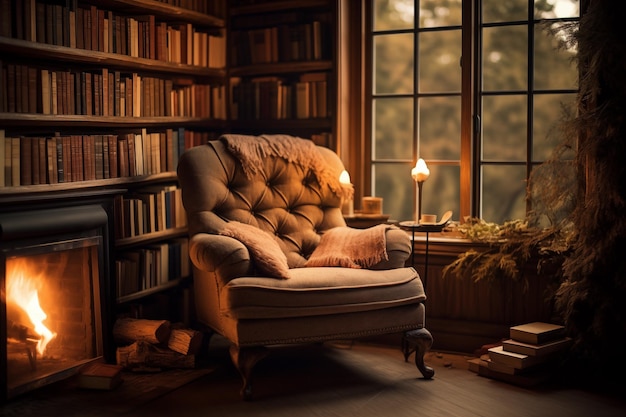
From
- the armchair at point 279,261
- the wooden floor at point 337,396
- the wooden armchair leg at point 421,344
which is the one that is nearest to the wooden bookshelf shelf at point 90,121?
the armchair at point 279,261

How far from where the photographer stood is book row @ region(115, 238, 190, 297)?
4012 millimetres

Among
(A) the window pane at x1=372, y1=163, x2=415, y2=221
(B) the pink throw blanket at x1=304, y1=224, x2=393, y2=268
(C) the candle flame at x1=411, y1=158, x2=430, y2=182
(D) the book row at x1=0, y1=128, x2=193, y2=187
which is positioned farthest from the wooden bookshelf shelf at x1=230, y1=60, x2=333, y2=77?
(B) the pink throw blanket at x1=304, y1=224, x2=393, y2=268

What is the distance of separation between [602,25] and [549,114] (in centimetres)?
88

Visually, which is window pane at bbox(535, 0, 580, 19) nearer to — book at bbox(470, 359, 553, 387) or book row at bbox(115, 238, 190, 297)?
book at bbox(470, 359, 553, 387)

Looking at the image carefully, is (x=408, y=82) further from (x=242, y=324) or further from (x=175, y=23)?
(x=242, y=324)

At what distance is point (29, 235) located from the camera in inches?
129

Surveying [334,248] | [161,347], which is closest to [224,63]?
[334,248]

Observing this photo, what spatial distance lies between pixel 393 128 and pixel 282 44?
2.71 feet

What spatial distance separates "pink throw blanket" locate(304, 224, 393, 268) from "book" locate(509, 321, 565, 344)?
2.28 ft

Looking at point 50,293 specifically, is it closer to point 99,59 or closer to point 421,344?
point 99,59

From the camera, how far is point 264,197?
4.04 meters

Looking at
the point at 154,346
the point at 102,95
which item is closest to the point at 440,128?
the point at 102,95

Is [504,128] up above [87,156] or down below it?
above

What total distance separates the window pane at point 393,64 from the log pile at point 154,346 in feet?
5.98
